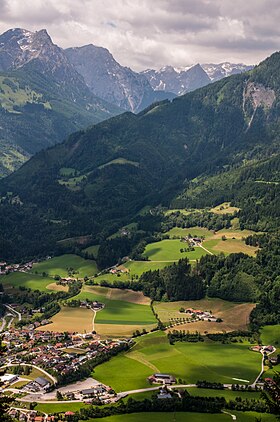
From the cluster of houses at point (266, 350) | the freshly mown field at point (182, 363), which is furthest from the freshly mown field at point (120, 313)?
the cluster of houses at point (266, 350)

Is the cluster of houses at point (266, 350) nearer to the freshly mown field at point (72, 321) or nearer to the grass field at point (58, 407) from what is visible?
the freshly mown field at point (72, 321)

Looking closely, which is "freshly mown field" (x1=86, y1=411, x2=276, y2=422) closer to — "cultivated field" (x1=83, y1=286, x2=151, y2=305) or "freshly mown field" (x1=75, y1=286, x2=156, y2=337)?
"freshly mown field" (x1=75, y1=286, x2=156, y2=337)

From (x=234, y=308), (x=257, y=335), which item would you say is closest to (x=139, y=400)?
(x=257, y=335)

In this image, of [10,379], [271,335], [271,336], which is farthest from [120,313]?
[10,379]

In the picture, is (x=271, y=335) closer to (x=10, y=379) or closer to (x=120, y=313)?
(x=120, y=313)

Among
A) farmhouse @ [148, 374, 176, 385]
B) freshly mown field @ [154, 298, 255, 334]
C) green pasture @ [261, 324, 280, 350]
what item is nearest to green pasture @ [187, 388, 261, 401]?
farmhouse @ [148, 374, 176, 385]

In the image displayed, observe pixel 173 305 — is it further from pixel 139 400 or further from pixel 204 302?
pixel 139 400
